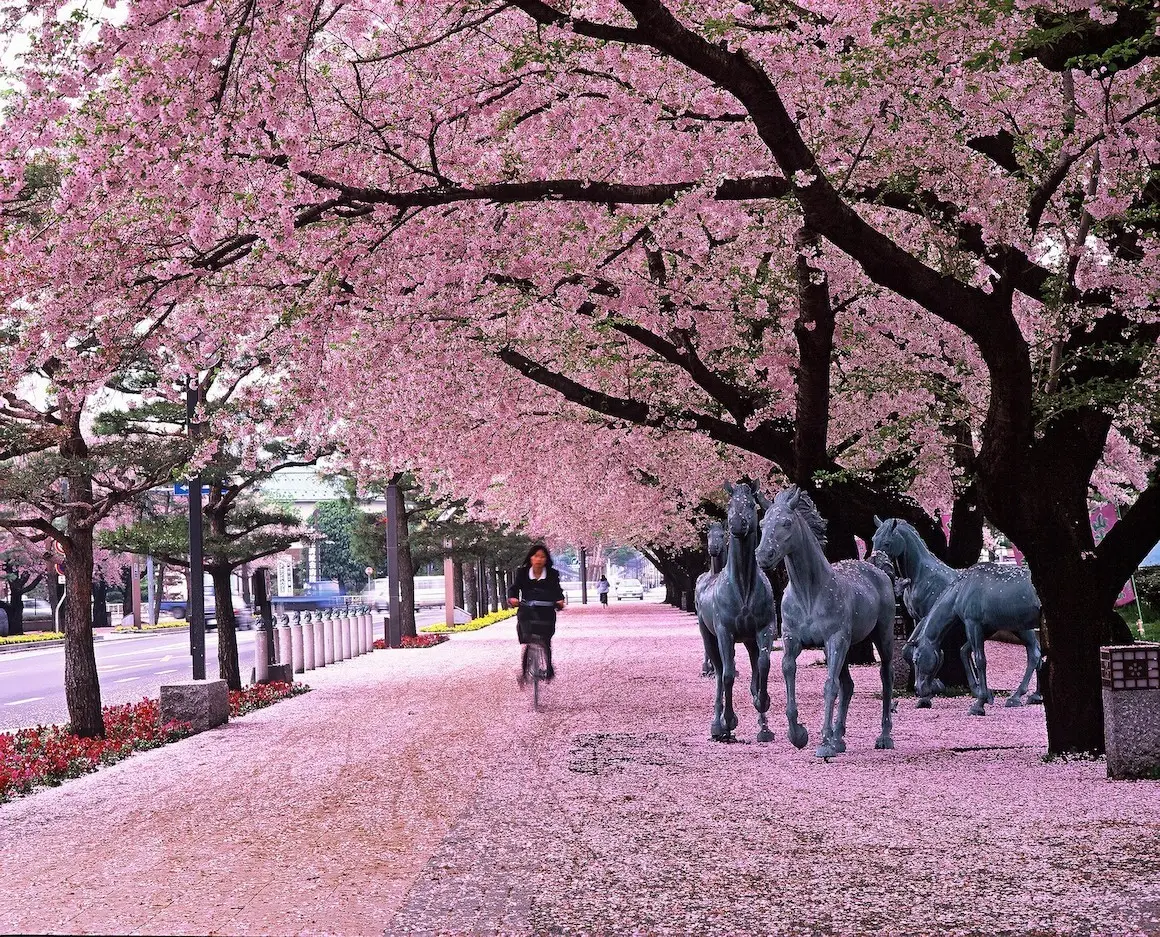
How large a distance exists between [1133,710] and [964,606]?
5.19 m

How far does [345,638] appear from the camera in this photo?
3344 centimetres

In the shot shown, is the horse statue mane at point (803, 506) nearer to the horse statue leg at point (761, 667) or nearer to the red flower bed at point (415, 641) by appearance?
the horse statue leg at point (761, 667)

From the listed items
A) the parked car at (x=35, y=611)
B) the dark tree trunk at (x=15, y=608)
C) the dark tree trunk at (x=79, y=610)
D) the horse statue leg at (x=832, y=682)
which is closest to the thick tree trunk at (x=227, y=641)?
the dark tree trunk at (x=79, y=610)

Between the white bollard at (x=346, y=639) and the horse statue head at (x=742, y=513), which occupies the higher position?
the horse statue head at (x=742, y=513)

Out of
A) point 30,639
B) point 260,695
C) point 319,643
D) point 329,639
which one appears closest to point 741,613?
point 260,695

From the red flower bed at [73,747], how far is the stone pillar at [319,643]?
1150 centimetres

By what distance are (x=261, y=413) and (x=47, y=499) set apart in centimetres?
277

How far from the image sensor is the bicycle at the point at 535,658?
17.8 metres

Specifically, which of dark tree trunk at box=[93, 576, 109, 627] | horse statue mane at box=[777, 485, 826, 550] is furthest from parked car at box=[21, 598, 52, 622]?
horse statue mane at box=[777, 485, 826, 550]

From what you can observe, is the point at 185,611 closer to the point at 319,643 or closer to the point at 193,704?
the point at 319,643

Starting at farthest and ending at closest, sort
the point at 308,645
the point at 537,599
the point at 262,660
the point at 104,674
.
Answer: the point at 104,674, the point at 308,645, the point at 262,660, the point at 537,599

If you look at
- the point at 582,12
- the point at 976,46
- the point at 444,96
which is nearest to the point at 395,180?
the point at 444,96

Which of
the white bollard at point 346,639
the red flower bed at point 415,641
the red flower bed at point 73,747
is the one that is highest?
the red flower bed at point 73,747

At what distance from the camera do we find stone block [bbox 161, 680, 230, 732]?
17.0m
